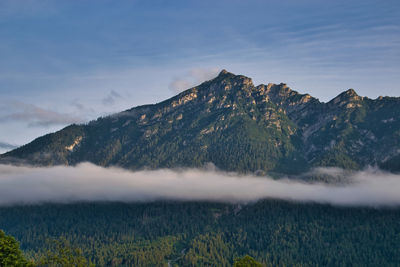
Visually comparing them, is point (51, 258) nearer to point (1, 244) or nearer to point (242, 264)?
point (1, 244)

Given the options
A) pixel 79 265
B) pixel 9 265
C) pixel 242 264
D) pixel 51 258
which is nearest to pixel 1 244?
pixel 9 265

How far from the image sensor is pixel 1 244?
96562mm

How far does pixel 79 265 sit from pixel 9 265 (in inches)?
695

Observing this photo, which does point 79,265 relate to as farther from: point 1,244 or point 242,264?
point 242,264

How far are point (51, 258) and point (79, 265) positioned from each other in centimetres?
697

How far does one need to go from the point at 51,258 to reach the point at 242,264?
145ft

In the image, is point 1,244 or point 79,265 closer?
point 1,244

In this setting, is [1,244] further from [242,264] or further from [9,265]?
[242,264]

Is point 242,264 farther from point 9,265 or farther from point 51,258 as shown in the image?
point 9,265

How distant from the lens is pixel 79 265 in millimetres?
109938

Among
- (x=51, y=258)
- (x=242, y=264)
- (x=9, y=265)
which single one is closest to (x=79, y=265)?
(x=51, y=258)

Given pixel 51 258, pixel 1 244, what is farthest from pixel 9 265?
pixel 51 258

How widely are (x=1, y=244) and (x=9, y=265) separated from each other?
472 cm

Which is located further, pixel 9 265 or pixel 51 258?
pixel 51 258
